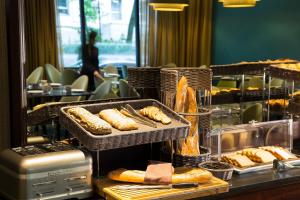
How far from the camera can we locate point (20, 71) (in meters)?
1.58

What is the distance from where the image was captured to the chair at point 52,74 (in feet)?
18.7

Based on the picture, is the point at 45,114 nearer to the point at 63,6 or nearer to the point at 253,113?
the point at 253,113

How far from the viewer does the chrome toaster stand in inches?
49.0

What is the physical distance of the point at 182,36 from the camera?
6.86 metres

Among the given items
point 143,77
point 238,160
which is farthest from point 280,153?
point 143,77

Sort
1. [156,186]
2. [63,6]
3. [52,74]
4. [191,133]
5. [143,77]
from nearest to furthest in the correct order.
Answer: [156,186] → [191,133] → [143,77] → [52,74] → [63,6]

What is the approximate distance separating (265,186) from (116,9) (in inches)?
231

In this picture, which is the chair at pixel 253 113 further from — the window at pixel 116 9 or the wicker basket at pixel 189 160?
the window at pixel 116 9

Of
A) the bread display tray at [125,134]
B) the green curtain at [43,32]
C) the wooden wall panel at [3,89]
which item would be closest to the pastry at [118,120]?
the bread display tray at [125,134]

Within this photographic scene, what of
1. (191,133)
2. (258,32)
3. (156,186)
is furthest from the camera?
(258,32)

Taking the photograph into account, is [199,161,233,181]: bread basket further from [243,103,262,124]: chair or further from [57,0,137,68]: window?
[57,0,137,68]: window

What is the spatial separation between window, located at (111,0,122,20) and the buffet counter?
5.71 metres

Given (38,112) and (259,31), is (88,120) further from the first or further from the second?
(259,31)

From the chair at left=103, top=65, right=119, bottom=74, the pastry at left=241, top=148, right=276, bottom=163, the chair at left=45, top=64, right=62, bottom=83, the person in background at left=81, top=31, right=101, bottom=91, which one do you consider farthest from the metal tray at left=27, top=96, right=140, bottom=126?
the chair at left=103, top=65, right=119, bottom=74
